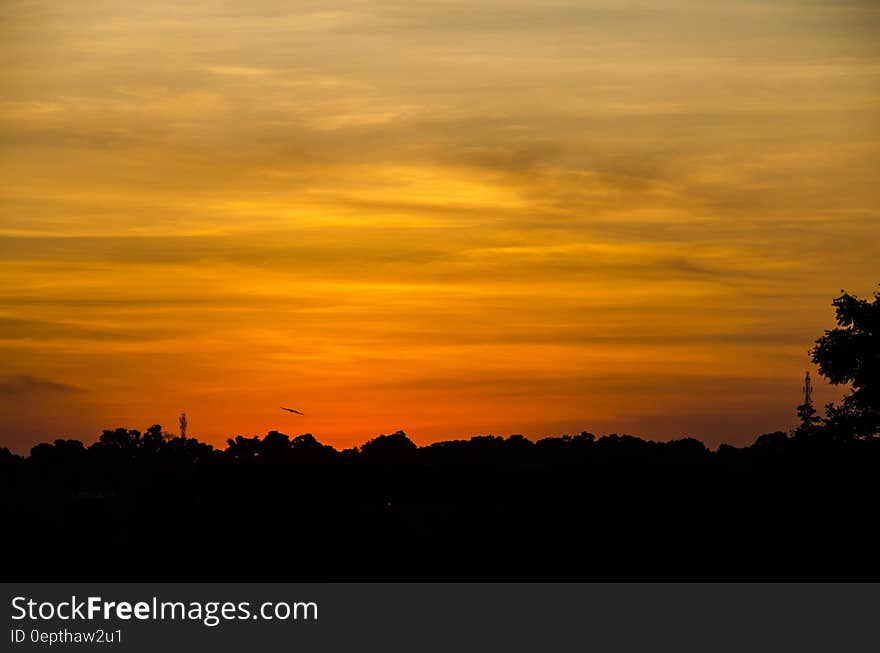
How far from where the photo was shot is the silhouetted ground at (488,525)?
2552 inches

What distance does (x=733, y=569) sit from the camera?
63.6 metres

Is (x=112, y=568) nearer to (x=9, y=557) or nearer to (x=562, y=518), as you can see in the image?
(x=9, y=557)

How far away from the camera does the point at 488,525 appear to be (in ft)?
228

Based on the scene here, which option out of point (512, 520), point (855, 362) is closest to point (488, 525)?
point (512, 520)

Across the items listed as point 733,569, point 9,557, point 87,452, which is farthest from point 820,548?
point 87,452

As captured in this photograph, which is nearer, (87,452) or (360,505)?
(360,505)

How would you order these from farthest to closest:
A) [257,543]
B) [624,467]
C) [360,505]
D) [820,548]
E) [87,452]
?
[87,452] < [624,467] < [360,505] < [257,543] < [820,548]

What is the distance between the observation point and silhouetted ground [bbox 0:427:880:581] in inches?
2552

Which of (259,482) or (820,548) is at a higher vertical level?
(259,482)

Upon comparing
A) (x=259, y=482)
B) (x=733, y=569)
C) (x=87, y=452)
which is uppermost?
(x=87, y=452)

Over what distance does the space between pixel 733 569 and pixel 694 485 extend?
8.76 metres

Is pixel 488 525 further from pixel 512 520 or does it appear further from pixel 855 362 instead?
pixel 855 362

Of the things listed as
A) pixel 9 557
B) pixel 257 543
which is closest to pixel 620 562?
pixel 257 543

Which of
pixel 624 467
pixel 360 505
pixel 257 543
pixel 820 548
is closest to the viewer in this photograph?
pixel 820 548
